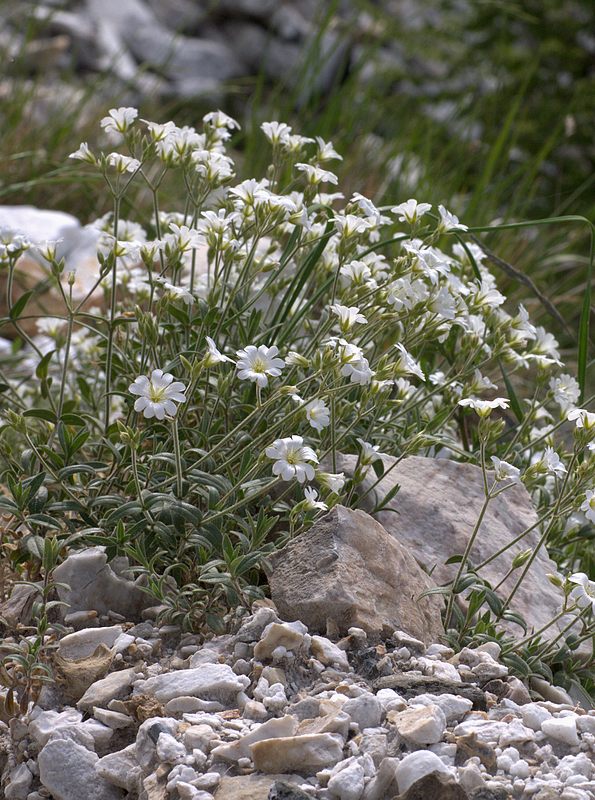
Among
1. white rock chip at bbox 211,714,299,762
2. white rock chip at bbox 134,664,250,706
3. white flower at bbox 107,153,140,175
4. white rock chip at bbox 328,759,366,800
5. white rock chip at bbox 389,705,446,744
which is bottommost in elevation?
white rock chip at bbox 134,664,250,706

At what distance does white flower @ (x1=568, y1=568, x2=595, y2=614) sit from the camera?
6.23 ft

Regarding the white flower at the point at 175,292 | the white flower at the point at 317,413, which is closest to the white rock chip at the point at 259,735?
the white flower at the point at 317,413

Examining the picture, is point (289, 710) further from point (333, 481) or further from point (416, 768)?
point (333, 481)

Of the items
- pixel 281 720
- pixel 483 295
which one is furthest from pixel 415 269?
pixel 281 720

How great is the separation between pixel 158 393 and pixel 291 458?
0.85ft

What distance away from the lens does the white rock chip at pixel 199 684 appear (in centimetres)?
177

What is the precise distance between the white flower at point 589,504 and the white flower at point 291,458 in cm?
49

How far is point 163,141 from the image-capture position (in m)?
2.25

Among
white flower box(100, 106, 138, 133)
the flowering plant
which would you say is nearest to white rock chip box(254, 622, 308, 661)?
the flowering plant

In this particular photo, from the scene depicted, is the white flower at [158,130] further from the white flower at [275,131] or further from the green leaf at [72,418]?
the green leaf at [72,418]

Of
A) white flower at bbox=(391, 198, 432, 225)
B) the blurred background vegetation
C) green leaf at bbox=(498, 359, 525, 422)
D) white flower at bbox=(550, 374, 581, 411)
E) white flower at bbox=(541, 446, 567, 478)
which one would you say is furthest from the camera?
the blurred background vegetation

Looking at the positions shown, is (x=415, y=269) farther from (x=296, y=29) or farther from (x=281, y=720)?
(x=296, y=29)

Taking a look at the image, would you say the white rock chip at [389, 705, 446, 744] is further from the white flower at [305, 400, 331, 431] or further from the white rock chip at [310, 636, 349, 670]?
the white flower at [305, 400, 331, 431]

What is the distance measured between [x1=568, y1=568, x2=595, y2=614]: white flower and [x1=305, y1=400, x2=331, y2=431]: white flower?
0.53 metres
